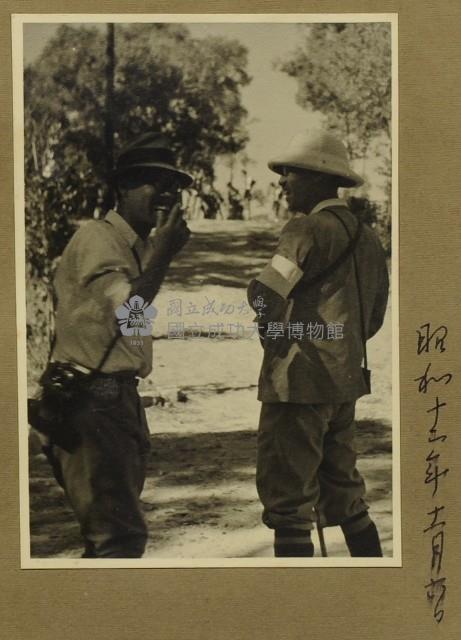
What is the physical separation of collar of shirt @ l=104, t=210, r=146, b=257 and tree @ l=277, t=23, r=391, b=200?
588 mm

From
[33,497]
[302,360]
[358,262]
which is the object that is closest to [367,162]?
[358,262]

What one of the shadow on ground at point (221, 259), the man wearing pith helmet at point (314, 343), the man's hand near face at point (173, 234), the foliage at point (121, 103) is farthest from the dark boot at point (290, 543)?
the foliage at point (121, 103)

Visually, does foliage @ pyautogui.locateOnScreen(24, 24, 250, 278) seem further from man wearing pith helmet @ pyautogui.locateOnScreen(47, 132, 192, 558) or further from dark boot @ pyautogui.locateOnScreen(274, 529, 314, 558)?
dark boot @ pyautogui.locateOnScreen(274, 529, 314, 558)

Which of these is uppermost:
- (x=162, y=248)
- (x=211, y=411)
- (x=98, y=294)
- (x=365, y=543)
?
(x=162, y=248)

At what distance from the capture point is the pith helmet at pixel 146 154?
2234 mm

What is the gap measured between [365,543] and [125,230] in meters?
1.10

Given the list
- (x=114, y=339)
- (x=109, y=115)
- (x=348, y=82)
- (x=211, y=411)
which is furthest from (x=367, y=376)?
(x=109, y=115)

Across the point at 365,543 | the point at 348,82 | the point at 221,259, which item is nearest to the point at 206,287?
the point at 221,259

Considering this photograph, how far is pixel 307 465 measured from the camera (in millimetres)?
2248

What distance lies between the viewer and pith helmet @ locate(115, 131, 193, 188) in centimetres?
223

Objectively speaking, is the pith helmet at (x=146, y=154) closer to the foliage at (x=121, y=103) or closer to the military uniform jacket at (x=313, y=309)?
the foliage at (x=121, y=103)

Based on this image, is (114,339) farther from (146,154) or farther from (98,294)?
(146,154)

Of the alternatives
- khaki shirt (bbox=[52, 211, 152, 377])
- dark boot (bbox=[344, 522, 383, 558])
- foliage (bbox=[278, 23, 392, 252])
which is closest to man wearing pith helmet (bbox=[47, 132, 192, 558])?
khaki shirt (bbox=[52, 211, 152, 377])

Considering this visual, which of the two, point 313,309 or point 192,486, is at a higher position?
point 313,309
